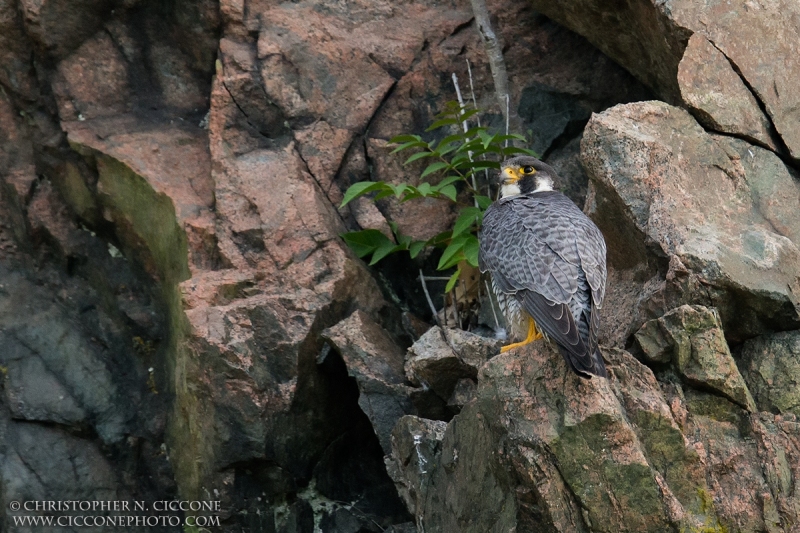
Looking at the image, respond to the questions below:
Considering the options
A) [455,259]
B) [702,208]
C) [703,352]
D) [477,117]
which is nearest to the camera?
[703,352]

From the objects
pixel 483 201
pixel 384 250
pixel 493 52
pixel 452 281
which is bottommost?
pixel 452 281

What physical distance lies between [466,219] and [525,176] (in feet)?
1.65

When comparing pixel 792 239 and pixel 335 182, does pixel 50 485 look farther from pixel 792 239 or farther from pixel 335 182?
pixel 792 239

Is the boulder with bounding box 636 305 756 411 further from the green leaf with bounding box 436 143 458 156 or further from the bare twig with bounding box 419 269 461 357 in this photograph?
the green leaf with bounding box 436 143 458 156

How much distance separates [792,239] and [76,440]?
408 cm

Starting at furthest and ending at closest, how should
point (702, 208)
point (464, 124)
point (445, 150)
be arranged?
point (464, 124), point (445, 150), point (702, 208)

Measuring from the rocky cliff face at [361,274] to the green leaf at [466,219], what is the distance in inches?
20.2

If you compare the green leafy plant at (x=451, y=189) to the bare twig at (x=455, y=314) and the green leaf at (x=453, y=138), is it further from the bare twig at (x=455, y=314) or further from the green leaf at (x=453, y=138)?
the bare twig at (x=455, y=314)

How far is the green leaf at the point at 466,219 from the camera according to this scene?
5230mm

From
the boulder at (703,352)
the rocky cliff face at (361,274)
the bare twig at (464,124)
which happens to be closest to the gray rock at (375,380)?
the rocky cliff face at (361,274)

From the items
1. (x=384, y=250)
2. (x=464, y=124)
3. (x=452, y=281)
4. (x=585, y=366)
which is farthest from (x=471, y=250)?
(x=585, y=366)

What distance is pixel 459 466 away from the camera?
13.0 feet

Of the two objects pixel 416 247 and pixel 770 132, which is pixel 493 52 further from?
pixel 770 132

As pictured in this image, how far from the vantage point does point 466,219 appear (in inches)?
209
